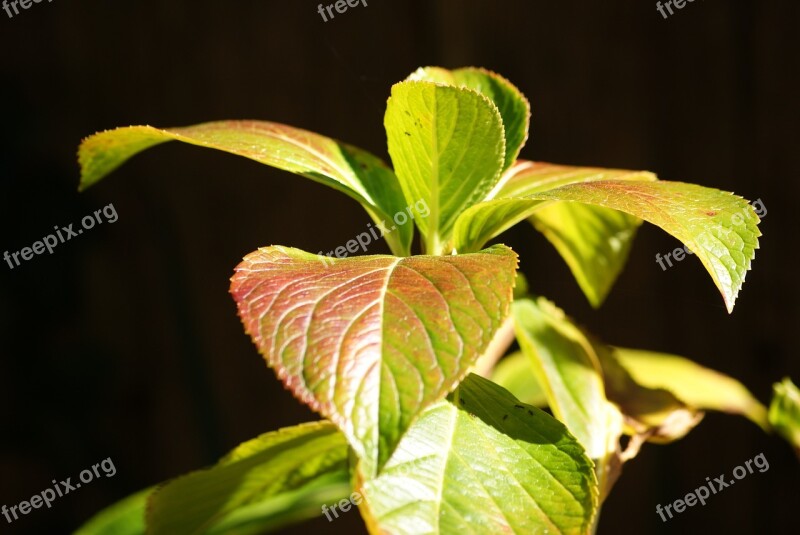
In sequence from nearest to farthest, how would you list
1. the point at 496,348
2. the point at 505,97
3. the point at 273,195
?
the point at 505,97 < the point at 496,348 < the point at 273,195

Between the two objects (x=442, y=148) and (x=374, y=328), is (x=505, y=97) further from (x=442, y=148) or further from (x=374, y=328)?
(x=374, y=328)

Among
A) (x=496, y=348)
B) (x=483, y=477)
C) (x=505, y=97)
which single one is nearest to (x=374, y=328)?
(x=483, y=477)

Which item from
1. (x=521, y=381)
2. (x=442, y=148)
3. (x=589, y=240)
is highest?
(x=442, y=148)

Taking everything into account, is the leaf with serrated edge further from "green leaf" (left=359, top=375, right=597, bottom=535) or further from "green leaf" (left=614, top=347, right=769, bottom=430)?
"green leaf" (left=614, top=347, right=769, bottom=430)

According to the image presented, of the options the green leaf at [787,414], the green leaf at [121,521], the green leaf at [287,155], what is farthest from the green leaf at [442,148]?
the green leaf at [121,521]

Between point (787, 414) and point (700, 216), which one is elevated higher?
point (700, 216)

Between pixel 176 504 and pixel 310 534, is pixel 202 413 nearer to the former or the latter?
pixel 310 534

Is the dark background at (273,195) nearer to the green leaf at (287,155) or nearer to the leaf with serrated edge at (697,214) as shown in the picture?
the green leaf at (287,155)
